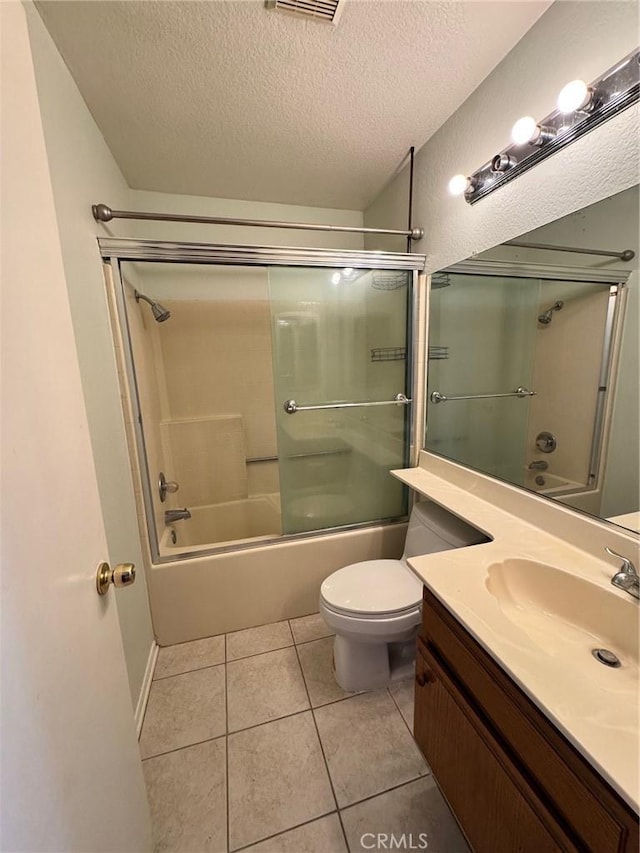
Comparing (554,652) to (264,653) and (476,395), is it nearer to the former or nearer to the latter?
(476,395)

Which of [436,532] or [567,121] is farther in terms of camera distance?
[436,532]

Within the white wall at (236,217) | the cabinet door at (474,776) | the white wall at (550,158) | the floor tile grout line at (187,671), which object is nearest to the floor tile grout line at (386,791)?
the cabinet door at (474,776)

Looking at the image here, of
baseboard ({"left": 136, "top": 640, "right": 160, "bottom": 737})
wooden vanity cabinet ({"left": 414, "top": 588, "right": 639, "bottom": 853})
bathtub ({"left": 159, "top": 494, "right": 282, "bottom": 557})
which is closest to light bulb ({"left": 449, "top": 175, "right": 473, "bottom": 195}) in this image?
wooden vanity cabinet ({"left": 414, "top": 588, "right": 639, "bottom": 853})

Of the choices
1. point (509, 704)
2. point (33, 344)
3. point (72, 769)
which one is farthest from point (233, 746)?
point (33, 344)

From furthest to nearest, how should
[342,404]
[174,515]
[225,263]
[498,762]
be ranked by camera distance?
1. [174,515]
2. [342,404]
3. [225,263]
4. [498,762]

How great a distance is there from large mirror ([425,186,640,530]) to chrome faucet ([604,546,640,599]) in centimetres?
14

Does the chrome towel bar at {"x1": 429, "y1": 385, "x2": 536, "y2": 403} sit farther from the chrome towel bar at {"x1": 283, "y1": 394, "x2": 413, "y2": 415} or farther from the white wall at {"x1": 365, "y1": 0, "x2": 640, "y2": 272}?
the white wall at {"x1": 365, "y1": 0, "x2": 640, "y2": 272}

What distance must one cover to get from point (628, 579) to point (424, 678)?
0.60 meters

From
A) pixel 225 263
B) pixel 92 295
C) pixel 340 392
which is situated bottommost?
pixel 340 392

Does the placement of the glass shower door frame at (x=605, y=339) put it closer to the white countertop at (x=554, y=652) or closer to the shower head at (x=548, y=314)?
the shower head at (x=548, y=314)

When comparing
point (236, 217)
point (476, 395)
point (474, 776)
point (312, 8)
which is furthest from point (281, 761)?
point (236, 217)

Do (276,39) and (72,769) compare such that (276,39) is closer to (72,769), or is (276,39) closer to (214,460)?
(72,769)

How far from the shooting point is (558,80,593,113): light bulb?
87cm

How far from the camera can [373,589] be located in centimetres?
139
